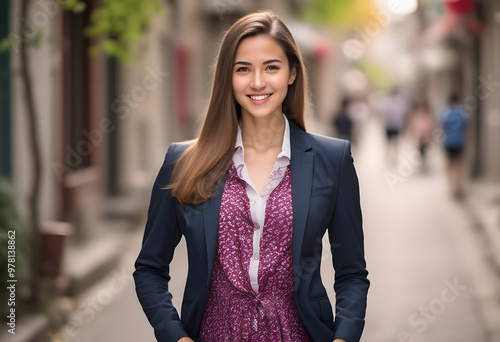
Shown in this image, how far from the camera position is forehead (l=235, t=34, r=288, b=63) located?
100 inches

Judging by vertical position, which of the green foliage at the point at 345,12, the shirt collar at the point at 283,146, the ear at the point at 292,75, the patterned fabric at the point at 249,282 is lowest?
the patterned fabric at the point at 249,282

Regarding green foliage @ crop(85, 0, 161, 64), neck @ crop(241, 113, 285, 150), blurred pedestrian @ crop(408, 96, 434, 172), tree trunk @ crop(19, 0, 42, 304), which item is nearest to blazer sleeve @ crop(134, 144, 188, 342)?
neck @ crop(241, 113, 285, 150)

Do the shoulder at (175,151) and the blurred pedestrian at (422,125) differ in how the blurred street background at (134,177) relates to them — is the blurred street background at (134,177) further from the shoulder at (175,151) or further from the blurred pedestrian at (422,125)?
the shoulder at (175,151)

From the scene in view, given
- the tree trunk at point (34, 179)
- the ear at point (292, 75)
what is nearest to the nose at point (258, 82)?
the ear at point (292, 75)

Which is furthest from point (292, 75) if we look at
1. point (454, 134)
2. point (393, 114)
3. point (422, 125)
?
point (393, 114)

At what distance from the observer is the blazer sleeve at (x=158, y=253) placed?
8.50ft

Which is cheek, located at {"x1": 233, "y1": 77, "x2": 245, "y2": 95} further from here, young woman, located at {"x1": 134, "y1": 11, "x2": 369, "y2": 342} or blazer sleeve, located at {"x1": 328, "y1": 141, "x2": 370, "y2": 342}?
blazer sleeve, located at {"x1": 328, "y1": 141, "x2": 370, "y2": 342}

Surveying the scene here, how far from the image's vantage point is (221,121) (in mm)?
2670

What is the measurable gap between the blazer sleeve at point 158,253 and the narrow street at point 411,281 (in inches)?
167

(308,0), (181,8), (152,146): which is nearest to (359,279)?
(152,146)

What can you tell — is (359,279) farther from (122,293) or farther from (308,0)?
(308,0)

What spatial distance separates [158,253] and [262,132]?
55 centimetres

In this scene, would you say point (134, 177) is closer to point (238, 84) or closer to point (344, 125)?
point (344, 125)

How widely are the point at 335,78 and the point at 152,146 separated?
33.7m
